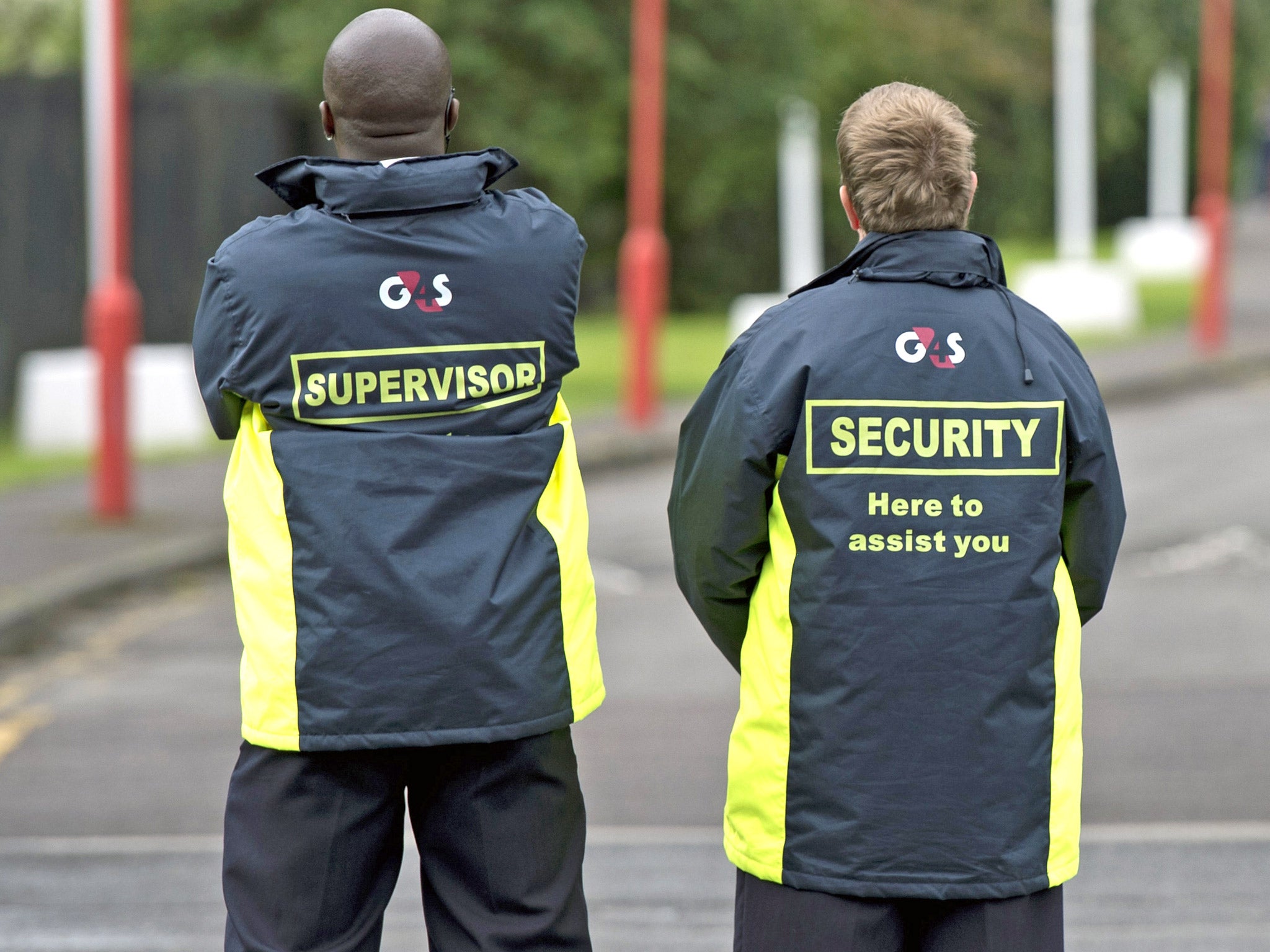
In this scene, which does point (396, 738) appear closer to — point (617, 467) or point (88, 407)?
point (617, 467)

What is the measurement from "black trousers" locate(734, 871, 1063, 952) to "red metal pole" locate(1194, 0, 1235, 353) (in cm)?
1763

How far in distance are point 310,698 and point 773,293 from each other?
25.0 metres

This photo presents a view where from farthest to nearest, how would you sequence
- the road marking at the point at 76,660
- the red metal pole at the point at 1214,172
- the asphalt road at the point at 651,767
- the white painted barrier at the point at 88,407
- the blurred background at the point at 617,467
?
the red metal pole at the point at 1214,172 → the white painted barrier at the point at 88,407 → the road marking at the point at 76,660 → the blurred background at the point at 617,467 → the asphalt road at the point at 651,767

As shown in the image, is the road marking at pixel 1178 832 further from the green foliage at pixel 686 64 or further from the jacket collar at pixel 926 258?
the green foliage at pixel 686 64

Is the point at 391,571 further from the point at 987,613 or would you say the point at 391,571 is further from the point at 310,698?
the point at 987,613

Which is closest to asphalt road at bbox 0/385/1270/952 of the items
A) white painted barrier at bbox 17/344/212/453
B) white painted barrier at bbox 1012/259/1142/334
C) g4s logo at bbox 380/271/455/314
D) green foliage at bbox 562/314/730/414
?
g4s logo at bbox 380/271/455/314

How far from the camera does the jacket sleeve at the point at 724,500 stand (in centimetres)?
269

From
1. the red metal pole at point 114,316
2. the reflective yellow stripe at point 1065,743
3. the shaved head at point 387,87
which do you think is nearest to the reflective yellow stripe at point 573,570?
the shaved head at point 387,87

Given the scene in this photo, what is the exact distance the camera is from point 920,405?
2.65m

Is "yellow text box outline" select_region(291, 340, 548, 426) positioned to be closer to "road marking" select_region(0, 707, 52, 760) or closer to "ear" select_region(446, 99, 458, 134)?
"ear" select_region(446, 99, 458, 134)

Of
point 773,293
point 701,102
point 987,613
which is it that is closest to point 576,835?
point 987,613

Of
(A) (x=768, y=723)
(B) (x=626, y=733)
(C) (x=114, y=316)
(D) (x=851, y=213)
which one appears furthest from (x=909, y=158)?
(C) (x=114, y=316)

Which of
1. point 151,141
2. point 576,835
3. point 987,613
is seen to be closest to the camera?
point 987,613

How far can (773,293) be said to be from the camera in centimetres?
2742
